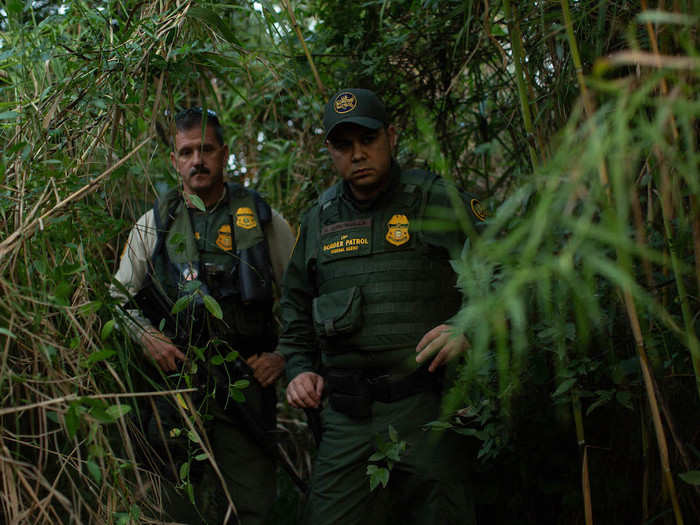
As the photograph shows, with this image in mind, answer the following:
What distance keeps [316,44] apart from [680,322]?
2184 mm

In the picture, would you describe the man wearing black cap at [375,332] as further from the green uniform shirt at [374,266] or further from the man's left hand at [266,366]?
the man's left hand at [266,366]

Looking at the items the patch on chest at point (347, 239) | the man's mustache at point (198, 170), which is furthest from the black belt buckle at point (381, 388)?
the man's mustache at point (198, 170)

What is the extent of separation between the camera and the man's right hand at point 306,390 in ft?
7.86

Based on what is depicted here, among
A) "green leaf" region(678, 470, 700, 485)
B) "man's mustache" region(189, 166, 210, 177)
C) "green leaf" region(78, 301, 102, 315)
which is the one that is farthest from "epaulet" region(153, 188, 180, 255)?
"green leaf" region(678, 470, 700, 485)

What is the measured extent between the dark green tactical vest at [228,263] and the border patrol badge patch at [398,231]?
0.57m

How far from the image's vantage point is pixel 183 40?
5.50 ft

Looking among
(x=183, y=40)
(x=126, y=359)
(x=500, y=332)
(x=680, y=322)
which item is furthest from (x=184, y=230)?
(x=500, y=332)

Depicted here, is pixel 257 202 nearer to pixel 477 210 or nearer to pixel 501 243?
pixel 477 210

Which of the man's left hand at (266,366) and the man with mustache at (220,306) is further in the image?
the man's left hand at (266,366)

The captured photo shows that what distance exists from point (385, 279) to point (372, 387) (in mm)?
414

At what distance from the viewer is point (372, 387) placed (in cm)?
232

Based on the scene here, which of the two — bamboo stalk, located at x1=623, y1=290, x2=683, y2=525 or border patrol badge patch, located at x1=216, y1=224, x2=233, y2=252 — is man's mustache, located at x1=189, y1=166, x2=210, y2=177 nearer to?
border patrol badge patch, located at x1=216, y1=224, x2=233, y2=252

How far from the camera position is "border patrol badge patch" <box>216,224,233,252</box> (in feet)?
9.04

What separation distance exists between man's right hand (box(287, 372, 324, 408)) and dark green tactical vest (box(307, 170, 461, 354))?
13 cm
